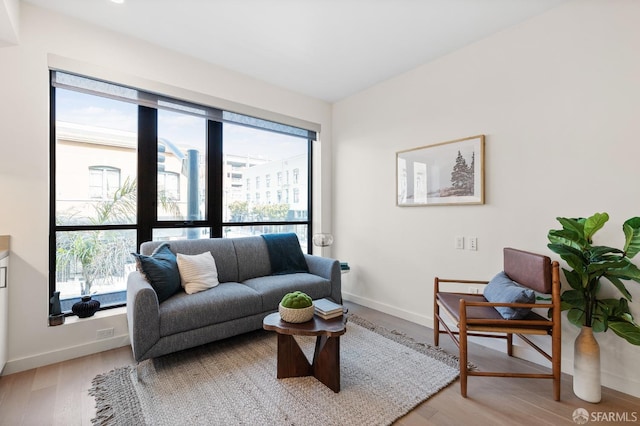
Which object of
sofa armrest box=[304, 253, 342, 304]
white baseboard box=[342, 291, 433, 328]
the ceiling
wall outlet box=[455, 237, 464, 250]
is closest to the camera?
the ceiling

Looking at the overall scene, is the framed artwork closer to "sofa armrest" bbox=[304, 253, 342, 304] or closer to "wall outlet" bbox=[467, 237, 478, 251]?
"wall outlet" bbox=[467, 237, 478, 251]

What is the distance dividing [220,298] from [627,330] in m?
2.72

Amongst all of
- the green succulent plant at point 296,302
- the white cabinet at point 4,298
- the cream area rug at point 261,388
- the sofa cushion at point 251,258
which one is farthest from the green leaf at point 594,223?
the white cabinet at point 4,298

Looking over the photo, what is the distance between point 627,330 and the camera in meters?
1.68

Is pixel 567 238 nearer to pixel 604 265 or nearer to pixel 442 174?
pixel 604 265

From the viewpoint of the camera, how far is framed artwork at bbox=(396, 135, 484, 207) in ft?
8.61

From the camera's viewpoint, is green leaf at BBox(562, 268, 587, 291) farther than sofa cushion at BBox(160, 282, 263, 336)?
No

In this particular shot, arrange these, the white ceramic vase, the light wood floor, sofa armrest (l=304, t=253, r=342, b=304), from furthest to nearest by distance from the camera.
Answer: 1. sofa armrest (l=304, t=253, r=342, b=304)
2. the white ceramic vase
3. the light wood floor

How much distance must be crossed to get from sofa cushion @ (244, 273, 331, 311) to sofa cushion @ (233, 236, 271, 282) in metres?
0.11

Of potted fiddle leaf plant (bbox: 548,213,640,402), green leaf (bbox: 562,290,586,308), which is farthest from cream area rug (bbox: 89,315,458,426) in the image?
green leaf (bbox: 562,290,586,308)

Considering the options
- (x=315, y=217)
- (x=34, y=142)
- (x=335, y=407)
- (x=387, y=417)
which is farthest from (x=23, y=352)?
(x=315, y=217)

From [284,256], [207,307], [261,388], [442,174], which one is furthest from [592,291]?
[207,307]

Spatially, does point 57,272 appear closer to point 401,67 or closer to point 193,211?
point 193,211

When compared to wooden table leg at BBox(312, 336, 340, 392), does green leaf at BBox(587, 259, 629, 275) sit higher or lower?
higher
